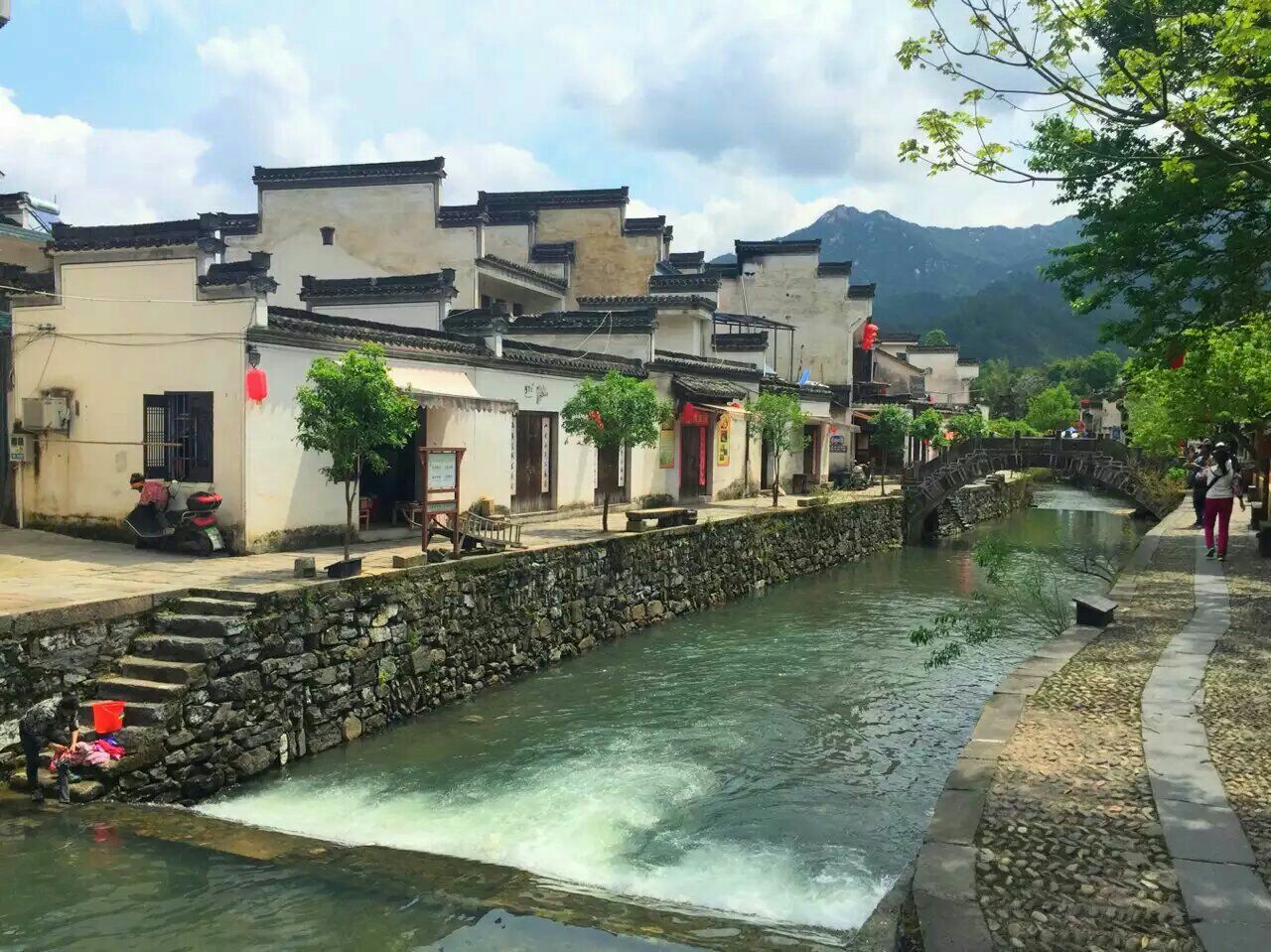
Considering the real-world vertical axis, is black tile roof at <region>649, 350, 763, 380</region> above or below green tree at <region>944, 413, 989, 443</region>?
above

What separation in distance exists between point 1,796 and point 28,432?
26.5 ft

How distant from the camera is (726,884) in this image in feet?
25.2

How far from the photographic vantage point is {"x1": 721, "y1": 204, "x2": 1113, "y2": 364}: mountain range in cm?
10581

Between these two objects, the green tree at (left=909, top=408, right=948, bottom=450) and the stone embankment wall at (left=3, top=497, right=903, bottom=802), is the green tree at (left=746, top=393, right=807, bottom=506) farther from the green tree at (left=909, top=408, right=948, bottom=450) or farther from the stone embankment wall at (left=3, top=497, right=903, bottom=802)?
the green tree at (left=909, top=408, right=948, bottom=450)

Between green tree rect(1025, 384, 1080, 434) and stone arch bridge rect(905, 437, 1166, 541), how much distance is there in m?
Answer: 35.0

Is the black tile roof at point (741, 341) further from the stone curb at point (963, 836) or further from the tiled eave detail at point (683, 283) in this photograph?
the stone curb at point (963, 836)

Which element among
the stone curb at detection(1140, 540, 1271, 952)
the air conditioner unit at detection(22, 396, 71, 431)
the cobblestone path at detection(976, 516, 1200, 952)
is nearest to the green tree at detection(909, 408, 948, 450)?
the stone curb at detection(1140, 540, 1271, 952)

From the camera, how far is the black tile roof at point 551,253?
1192 inches

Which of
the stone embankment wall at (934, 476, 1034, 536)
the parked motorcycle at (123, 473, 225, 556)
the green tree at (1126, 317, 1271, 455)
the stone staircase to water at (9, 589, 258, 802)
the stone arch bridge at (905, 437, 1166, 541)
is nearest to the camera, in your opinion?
the stone staircase to water at (9, 589, 258, 802)

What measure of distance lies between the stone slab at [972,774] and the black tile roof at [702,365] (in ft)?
58.6

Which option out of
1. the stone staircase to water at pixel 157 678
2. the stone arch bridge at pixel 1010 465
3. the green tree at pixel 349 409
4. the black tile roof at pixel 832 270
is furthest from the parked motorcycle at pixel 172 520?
the black tile roof at pixel 832 270

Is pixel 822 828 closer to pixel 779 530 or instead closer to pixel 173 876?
pixel 173 876

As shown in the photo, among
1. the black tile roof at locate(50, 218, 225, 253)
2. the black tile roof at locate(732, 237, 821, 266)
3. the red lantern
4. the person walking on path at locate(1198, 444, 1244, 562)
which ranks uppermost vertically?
the black tile roof at locate(732, 237, 821, 266)

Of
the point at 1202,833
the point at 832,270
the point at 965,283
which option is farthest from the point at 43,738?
the point at 965,283
